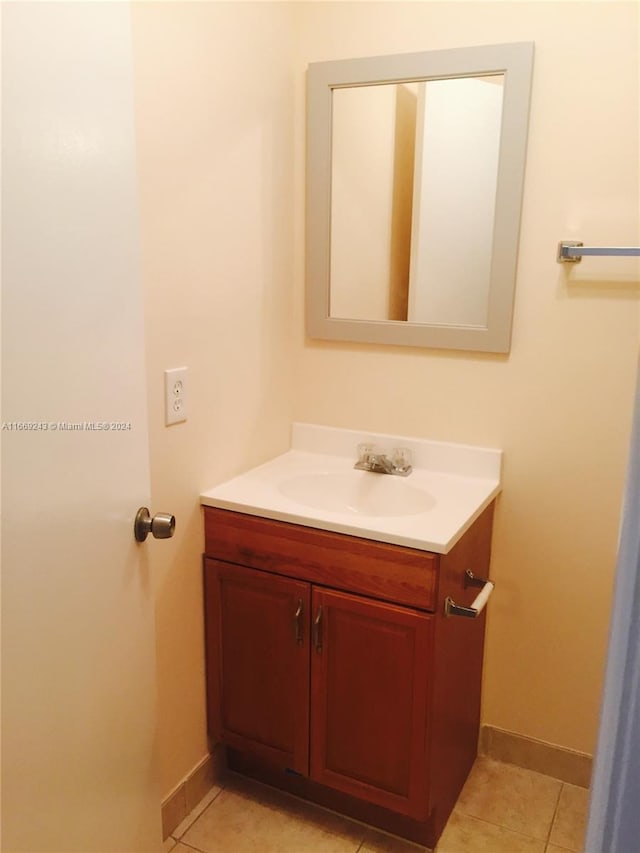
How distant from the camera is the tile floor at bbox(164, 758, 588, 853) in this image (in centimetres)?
172

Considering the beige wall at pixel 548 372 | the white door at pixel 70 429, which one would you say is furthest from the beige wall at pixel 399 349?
the white door at pixel 70 429

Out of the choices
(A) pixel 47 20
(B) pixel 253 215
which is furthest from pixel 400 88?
(A) pixel 47 20

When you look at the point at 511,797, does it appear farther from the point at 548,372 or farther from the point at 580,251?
the point at 580,251

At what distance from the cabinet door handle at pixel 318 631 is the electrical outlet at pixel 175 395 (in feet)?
1.86

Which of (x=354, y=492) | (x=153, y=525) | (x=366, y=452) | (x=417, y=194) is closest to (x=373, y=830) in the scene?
(x=354, y=492)

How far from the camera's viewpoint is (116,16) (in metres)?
1.01

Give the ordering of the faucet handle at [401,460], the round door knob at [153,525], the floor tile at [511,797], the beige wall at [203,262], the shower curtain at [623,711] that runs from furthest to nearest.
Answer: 1. the faucet handle at [401,460]
2. the floor tile at [511,797]
3. the beige wall at [203,262]
4. the round door knob at [153,525]
5. the shower curtain at [623,711]

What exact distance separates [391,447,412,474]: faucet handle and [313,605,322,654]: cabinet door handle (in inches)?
19.0

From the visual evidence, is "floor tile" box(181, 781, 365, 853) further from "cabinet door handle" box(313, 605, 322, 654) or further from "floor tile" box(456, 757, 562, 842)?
"cabinet door handle" box(313, 605, 322, 654)

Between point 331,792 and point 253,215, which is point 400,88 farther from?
point 331,792

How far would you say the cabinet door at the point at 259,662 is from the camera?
1699 millimetres

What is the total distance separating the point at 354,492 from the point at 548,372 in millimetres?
616

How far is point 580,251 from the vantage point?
1.65 m

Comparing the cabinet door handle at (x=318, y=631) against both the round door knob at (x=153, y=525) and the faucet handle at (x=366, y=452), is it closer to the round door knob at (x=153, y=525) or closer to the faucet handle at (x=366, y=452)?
the faucet handle at (x=366, y=452)
